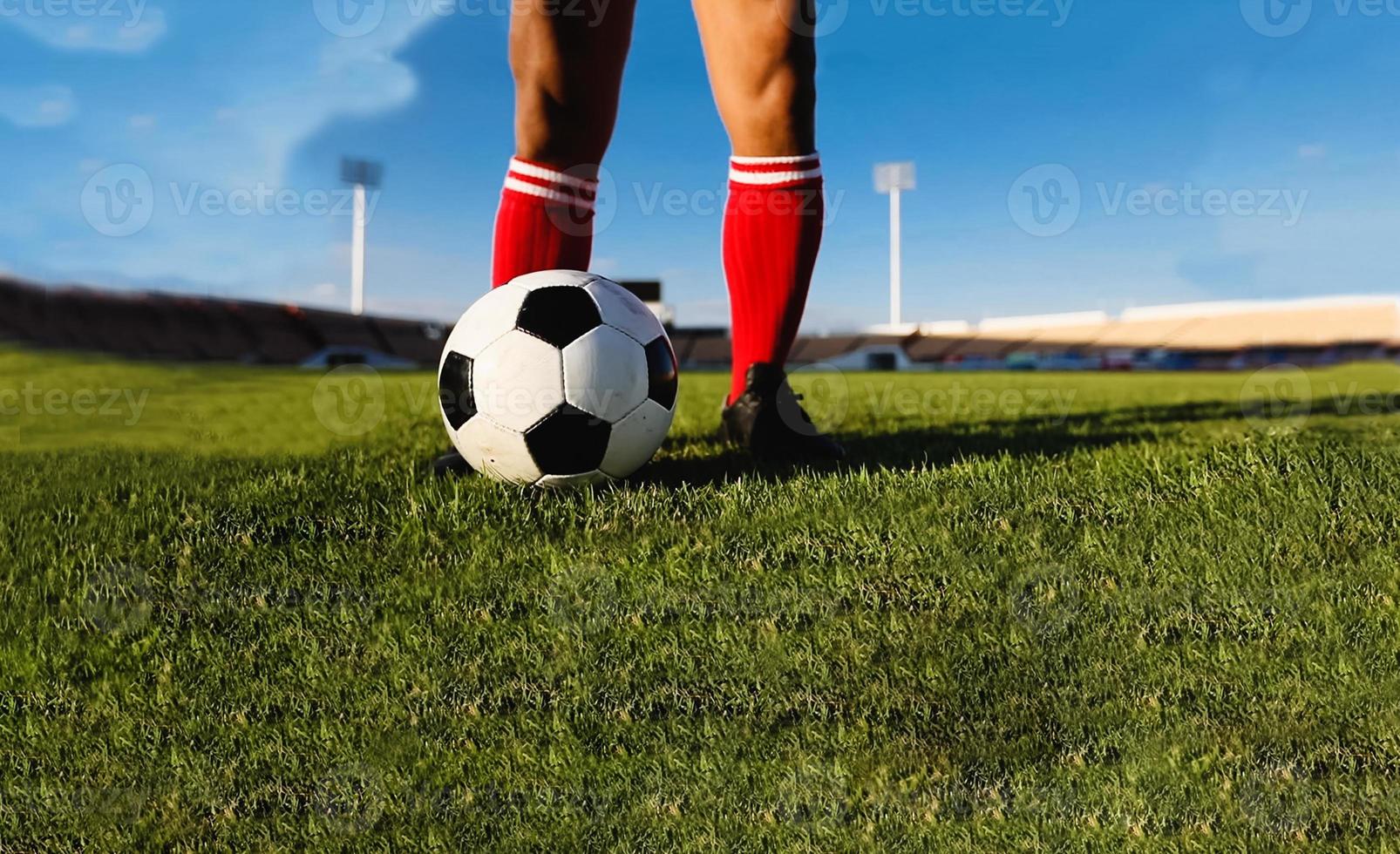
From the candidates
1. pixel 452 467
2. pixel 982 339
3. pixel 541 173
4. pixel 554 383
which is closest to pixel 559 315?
pixel 554 383

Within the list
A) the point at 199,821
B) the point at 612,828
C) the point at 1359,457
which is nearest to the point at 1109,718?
the point at 612,828

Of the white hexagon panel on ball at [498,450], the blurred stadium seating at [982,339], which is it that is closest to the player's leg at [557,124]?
the white hexagon panel on ball at [498,450]

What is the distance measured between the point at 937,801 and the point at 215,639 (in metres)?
1.47

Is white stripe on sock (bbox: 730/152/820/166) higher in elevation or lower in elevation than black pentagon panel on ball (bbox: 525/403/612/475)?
higher

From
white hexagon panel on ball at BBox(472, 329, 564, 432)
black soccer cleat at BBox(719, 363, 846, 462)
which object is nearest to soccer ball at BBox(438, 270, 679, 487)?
white hexagon panel on ball at BBox(472, 329, 564, 432)

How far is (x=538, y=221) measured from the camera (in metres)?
3.09

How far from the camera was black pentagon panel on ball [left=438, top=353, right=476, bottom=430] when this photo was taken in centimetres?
257

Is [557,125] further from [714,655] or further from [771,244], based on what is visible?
[714,655]

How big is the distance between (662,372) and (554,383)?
0.37m

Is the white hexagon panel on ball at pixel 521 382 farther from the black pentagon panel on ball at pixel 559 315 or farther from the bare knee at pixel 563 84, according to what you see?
the bare knee at pixel 563 84

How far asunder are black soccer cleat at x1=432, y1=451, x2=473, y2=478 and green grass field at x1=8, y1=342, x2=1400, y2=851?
0.32ft

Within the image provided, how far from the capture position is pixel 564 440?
2512mm

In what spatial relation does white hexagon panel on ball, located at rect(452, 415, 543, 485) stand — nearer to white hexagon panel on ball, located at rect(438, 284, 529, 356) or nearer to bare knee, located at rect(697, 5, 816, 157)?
white hexagon panel on ball, located at rect(438, 284, 529, 356)

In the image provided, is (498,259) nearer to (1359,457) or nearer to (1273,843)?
(1273,843)
